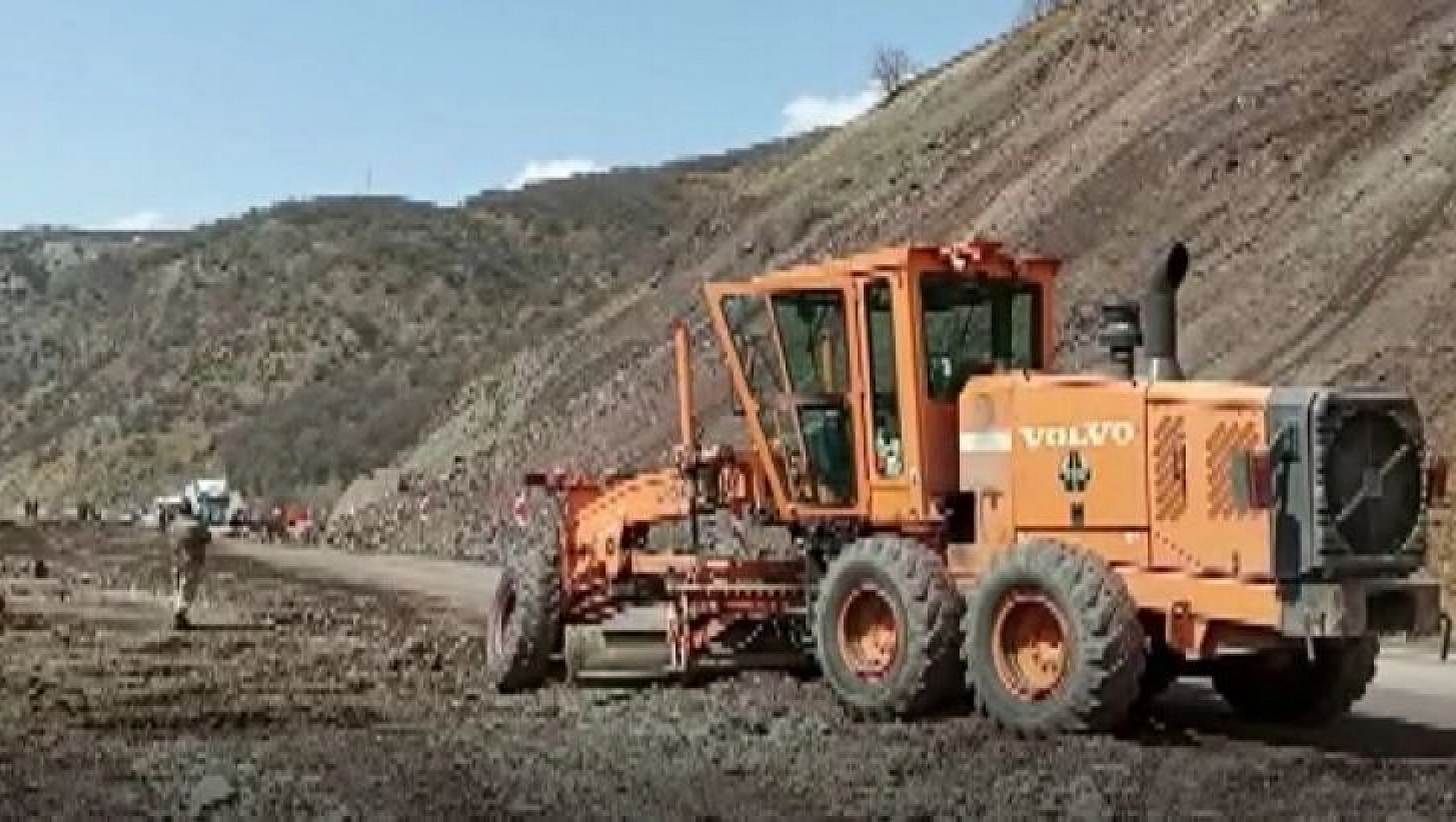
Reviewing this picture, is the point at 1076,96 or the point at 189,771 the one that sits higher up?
the point at 1076,96

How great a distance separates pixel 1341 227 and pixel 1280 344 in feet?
10.4

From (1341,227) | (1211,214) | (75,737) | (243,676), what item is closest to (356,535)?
(1211,214)

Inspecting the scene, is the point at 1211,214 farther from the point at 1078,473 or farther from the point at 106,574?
the point at 1078,473

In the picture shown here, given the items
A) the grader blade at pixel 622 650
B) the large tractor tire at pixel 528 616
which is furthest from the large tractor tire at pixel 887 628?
the large tractor tire at pixel 528 616

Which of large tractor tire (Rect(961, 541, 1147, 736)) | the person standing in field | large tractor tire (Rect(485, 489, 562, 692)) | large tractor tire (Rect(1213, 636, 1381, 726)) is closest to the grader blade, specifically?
large tractor tire (Rect(485, 489, 562, 692))

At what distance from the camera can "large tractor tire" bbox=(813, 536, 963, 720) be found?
39.2ft

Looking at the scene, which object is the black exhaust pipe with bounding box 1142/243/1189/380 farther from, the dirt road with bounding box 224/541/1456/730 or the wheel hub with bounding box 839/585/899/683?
the dirt road with bounding box 224/541/1456/730

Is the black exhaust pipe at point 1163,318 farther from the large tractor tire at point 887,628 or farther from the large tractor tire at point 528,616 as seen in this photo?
the large tractor tire at point 528,616

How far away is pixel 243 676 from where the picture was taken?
15.0 m

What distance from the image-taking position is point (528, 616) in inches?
570

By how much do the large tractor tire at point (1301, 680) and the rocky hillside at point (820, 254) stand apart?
9.62ft

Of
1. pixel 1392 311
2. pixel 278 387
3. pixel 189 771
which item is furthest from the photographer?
pixel 278 387

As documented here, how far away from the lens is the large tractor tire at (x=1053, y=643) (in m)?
11.0

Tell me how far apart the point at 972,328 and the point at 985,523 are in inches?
49.8
